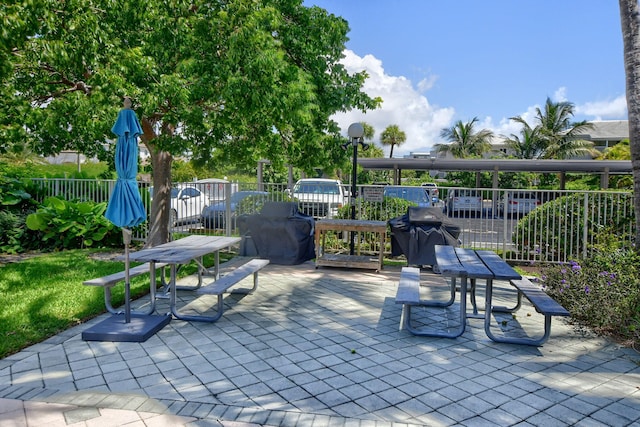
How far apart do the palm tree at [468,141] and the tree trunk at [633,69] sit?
40.1 meters

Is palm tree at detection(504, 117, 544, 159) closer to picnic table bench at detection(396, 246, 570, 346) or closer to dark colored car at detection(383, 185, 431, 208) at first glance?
dark colored car at detection(383, 185, 431, 208)

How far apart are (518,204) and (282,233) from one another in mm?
4888

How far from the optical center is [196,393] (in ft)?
11.5

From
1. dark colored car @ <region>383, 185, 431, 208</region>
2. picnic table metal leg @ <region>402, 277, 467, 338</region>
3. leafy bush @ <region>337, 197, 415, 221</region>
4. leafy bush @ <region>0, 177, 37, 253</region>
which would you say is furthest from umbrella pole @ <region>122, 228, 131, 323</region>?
leafy bush @ <region>0, 177, 37, 253</region>

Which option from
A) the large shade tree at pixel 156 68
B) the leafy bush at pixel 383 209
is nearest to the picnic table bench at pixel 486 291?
the large shade tree at pixel 156 68

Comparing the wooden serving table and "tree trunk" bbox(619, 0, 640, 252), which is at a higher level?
"tree trunk" bbox(619, 0, 640, 252)

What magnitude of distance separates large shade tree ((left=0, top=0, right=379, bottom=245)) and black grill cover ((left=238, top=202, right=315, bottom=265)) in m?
1.49

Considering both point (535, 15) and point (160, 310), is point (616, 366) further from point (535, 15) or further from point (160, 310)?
point (535, 15)

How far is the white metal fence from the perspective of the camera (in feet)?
28.8

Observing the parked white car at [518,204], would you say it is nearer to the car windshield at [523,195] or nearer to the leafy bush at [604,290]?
the car windshield at [523,195]

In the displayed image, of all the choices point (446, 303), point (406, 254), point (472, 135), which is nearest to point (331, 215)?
point (406, 254)

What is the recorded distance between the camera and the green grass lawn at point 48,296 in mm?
4789

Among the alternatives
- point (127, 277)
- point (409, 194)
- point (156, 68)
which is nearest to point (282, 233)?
point (409, 194)

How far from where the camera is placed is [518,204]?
31.4 ft
